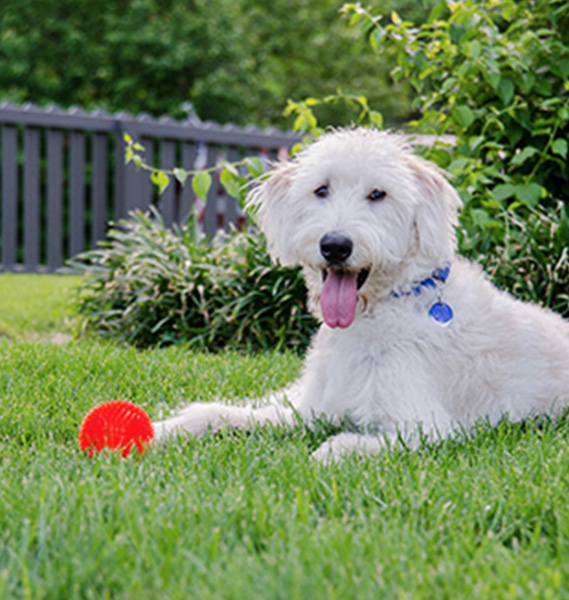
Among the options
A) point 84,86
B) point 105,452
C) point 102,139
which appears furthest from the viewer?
point 84,86

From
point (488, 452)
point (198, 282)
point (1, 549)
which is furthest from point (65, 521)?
point (198, 282)

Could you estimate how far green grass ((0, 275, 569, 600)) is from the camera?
1.99 meters

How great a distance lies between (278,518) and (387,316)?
4.23 feet

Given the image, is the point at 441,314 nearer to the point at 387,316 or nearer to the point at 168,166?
the point at 387,316

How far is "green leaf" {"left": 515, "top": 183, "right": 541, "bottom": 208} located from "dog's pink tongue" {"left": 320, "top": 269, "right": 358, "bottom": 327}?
2.61 metres

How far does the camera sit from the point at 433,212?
3.49m

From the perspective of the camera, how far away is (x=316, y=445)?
340cm

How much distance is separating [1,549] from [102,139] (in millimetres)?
10173

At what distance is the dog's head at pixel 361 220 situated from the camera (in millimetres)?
3287

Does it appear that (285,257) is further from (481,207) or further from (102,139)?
(102,139)

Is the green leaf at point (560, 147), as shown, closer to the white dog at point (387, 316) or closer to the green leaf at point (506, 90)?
the green leaf at point (506, 90)

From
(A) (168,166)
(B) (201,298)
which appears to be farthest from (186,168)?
(B) (201,298)

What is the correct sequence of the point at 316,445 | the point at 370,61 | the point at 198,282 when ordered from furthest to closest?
the point at 370,61 < the point at 198,282 < the point at 316,445

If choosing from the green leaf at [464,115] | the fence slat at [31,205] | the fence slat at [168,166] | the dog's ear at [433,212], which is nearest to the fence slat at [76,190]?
the fence slat at [31,205]
